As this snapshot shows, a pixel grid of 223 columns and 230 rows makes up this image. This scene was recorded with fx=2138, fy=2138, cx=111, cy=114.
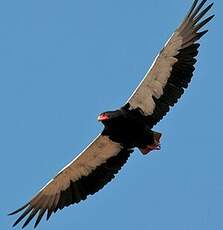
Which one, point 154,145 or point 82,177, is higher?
point 82,177

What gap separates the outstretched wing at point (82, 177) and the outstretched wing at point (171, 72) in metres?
1.37

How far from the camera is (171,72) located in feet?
169

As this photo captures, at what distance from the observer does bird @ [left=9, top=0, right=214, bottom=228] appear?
50969 mm

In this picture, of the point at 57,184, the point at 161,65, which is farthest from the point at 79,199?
the point at 161,65

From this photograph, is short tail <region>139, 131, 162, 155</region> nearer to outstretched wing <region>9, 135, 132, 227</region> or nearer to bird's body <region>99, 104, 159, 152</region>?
bird's body <region>99, 104, 159, 152</region>

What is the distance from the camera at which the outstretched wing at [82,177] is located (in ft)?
171

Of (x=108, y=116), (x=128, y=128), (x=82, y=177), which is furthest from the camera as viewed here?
(x=82, y=177)

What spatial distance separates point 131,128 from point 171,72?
5.64 ft

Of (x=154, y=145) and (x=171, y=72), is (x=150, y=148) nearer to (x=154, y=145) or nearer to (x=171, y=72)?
(x=154, y=145)

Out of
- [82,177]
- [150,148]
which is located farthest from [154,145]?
[82,177]

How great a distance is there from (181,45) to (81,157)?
3718mm

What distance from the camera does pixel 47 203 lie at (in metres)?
52.3

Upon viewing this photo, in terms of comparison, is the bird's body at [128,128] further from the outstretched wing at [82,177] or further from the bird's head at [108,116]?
the outstretched wing at [82,177]

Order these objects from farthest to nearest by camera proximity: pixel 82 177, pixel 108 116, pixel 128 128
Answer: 1. pixel 82 177
2. pixel 128 128
3. pixel 108 116
